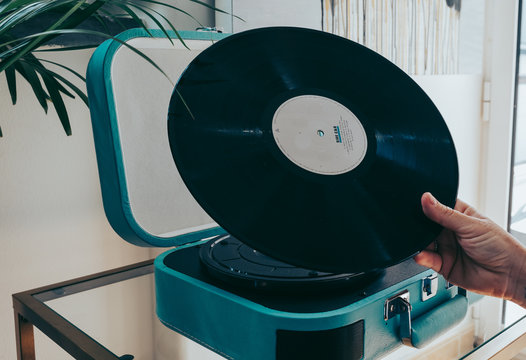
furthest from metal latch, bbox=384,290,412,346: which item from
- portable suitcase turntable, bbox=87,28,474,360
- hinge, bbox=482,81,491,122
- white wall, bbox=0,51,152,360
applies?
hinge, bbox=482,81,491,122

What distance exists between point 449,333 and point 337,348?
9.4 inches

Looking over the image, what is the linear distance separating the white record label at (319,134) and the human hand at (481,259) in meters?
0.22

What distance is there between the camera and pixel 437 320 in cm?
71

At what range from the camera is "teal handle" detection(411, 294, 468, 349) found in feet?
2.21

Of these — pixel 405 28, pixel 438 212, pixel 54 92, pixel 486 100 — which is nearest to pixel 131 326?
pixel 54 92

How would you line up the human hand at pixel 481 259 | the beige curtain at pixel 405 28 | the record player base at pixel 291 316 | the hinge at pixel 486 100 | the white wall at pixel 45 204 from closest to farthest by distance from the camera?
1. the record player base at pixel 291 316
2. the human hand at pixel 481 259
3. the white wall at pixel 45 204
4. the beige curtain at pixel 405 28
5. the hinge at pixel 486 100

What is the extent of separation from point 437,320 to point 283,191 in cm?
31

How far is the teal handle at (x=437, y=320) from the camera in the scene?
67 centimetres

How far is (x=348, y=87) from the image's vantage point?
0.75 metres

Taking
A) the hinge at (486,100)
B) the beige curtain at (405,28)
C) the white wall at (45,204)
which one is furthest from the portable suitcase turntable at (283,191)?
the hinge at (486,100)

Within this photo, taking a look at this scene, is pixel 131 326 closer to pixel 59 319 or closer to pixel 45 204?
pixel 59 319

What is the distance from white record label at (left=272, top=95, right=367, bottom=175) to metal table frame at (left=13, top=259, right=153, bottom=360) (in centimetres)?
37

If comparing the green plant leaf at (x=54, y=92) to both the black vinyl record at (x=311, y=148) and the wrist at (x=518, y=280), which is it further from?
the wrist at (x=518, y=280)

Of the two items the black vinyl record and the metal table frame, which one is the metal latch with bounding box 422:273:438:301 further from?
the metal table frame
